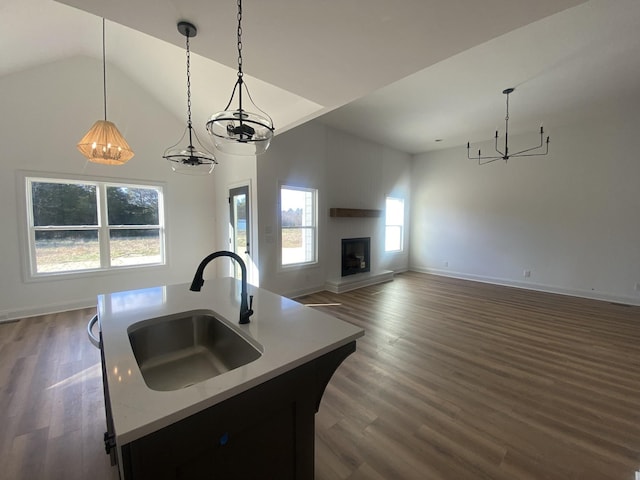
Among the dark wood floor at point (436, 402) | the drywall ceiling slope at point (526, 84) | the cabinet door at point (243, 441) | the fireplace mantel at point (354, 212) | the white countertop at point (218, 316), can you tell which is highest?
the drywall ceiling slope at point (526, 84)

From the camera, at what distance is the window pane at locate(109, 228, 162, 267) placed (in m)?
4.38

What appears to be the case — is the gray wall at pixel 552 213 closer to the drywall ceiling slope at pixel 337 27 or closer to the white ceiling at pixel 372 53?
the white ceiling at pixel 372 53

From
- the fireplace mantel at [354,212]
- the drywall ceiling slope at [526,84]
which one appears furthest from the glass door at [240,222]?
the drywall ceiling slope at [526,84]

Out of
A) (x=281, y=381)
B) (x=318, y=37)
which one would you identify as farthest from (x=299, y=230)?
(x=281, y=381)

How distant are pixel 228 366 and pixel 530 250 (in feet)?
20.0

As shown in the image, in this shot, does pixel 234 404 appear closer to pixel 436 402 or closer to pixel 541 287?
pixel 436 402

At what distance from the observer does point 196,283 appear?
46.5 inches

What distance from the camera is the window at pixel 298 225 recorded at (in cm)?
457

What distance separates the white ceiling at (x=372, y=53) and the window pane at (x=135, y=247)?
7.24 ft

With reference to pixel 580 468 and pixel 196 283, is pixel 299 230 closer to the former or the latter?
pixel 196 283

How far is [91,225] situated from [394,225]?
6.10 metres

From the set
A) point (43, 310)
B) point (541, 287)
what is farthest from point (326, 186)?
point (43, 310)

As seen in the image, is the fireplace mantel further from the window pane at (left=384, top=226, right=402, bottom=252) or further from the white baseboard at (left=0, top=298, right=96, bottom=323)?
the white baseboard at (left=0, top=298, right=96, bottom=323)

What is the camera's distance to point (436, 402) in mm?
2045
